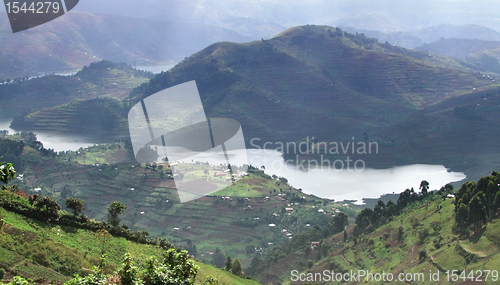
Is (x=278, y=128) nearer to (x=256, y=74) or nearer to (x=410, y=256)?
(x=256, y=74)

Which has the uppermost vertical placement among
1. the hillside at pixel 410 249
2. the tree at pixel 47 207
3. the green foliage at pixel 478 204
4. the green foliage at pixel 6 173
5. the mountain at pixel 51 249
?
the green foliage at pixel 6 173

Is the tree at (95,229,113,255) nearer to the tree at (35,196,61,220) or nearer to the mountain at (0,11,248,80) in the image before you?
the tree at (35,196,61,220)

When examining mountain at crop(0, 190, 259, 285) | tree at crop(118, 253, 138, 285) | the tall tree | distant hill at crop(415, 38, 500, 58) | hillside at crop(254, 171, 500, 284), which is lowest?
the tall tree

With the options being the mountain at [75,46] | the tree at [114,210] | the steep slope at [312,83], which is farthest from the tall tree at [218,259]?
the mountain at [75,46]

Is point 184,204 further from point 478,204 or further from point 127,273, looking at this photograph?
point 127,273

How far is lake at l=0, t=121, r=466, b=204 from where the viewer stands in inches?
2197

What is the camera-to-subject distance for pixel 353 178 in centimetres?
6178

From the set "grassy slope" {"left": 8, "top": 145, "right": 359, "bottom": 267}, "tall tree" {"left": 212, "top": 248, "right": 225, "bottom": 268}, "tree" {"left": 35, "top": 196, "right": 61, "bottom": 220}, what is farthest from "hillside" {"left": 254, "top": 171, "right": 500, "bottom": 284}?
"tree" {"left": 35, "top": 196, "right": 61, "bottom": 220}

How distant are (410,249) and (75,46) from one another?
148436 millimetres

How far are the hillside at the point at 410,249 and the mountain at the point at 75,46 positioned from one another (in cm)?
10663

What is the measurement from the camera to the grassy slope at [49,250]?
10531 mm

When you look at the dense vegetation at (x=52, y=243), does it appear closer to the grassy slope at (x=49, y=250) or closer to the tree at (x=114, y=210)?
the grassy slope at (x=49, y=250)

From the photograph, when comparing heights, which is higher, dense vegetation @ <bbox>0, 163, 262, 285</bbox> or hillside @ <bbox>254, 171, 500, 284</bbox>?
dense vegetation @ <bbox>0, 163, 262, 285</bbox>

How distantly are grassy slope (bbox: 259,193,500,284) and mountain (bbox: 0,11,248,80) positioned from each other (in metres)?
108
